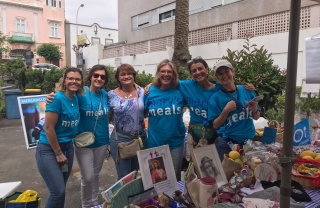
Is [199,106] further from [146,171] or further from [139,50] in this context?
[139,50]

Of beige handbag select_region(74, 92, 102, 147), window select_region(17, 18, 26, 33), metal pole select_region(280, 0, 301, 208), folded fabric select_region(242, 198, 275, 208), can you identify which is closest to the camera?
metal pole select_region(280, 0, 301, 208)

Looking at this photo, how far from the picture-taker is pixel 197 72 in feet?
9.21

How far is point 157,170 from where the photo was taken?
6.43ft

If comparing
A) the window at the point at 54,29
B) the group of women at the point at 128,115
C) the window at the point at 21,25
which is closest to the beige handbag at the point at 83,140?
the group of women at the point at 128,115

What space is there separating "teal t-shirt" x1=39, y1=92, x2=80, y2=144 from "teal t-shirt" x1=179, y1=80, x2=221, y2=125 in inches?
44.4

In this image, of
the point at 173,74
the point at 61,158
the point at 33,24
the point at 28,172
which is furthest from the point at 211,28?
the point at 33,24

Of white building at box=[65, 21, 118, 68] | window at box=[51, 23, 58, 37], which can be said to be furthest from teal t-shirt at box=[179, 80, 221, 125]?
Result: window at box=[51, 23, 58, 37]

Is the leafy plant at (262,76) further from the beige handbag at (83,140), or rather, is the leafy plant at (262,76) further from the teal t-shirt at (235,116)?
the beige handbag at (83,140)

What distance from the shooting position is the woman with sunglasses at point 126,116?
3.00m

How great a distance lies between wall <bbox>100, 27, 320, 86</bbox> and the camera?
8.34m

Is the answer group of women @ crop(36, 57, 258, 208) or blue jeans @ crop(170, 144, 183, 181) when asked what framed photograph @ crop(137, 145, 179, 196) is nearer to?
group of women @ crop(36, 57, 258, 208)

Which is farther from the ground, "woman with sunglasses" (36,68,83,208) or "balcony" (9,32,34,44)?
"balcony" (9,32,34,44)

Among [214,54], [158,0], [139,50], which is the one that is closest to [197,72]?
[214,54]

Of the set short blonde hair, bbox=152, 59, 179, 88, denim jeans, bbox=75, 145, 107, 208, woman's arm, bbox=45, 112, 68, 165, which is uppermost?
short blonde hair, bbox=152, 59, 179, 88
